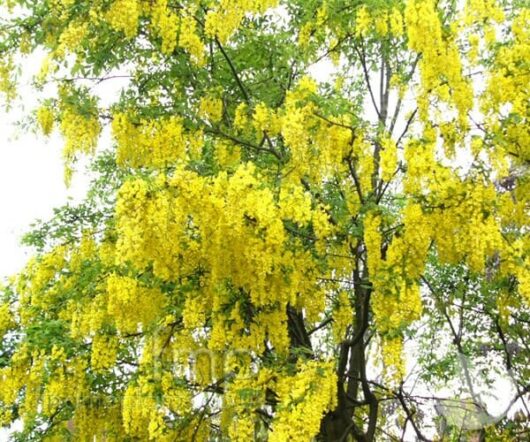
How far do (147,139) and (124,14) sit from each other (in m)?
0.96

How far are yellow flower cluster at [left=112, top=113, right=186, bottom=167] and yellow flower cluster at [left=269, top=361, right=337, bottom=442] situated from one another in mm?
1866

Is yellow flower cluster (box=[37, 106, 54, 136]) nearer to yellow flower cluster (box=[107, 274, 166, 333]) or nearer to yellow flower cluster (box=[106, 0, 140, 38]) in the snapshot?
yellow flower cluster (box=[106, 0, 140, 38])

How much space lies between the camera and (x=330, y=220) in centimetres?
501

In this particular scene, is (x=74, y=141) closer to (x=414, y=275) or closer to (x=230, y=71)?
(x=230, y=71)

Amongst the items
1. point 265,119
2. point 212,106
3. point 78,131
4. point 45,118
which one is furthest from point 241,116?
point 45,118

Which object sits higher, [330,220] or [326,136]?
[326,136]

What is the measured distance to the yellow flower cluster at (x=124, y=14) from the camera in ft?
15.3

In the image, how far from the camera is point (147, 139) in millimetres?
5109

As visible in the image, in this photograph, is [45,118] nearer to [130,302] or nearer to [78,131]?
[78,131]

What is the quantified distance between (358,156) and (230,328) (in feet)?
5.13

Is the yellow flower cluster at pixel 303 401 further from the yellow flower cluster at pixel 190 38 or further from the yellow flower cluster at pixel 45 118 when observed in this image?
the yellow flower cluster at pixel 45 118

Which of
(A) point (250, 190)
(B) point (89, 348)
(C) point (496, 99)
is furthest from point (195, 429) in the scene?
(C) point (496, 99)

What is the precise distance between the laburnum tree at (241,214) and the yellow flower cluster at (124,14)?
0.05 ft

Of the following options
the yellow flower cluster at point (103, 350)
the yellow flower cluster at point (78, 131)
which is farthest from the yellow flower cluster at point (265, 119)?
Answer: the yellow flower cluster at point (103, 350)
